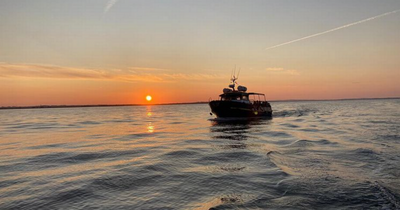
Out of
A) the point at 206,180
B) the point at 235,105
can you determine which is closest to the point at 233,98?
the point at 235,105

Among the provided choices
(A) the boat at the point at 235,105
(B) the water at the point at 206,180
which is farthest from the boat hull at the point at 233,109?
(B) the water at the point at 206,180

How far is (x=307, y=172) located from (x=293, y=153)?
4.37 meters

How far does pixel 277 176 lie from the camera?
9195 millimetres

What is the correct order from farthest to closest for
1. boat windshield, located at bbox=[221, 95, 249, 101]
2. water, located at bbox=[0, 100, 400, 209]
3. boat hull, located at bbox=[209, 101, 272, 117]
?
boat windshield, located at bbox=[221, 95, 249, 101] < boat hull, located at bbox=[209, 101, 272, 117] < water, located at bbox=[0, 100, 400, 209]

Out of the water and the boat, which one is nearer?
the water

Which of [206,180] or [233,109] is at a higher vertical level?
[233,109]

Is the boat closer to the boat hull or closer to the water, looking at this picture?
the boat hull

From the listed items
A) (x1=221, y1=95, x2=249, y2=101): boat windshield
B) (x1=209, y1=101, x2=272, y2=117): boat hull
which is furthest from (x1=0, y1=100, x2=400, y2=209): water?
(x1=221, y1=95, x2=249, y2=101): boat windshield

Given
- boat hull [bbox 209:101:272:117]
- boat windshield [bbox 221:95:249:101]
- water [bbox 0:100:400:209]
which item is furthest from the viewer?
boat windshield [bbox 221:95:249:101]

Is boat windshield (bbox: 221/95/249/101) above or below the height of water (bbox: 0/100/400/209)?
above

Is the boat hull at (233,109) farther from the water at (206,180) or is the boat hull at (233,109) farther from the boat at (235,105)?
the water at (206,180)

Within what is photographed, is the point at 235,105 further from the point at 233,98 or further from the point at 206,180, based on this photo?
the point at 206,180

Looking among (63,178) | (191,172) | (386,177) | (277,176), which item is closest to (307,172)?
(277,176)

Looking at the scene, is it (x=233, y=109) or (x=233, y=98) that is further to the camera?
(x=233, y=98)
